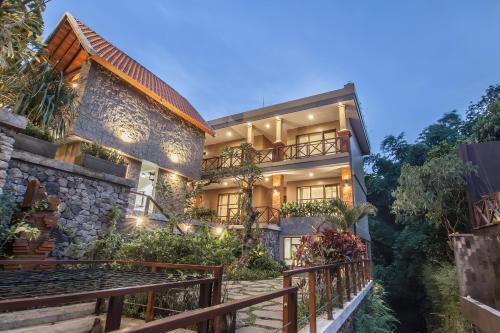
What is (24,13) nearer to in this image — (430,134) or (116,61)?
(116,61)

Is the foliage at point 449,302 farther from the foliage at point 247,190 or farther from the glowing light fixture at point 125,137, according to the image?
the glowing light fixture at point 125,137

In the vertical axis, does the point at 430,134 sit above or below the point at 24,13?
above

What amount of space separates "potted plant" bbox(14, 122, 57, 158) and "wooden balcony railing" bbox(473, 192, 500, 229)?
11.7m

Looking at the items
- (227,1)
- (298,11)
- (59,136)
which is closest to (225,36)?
(227,1)

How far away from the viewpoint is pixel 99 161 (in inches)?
262

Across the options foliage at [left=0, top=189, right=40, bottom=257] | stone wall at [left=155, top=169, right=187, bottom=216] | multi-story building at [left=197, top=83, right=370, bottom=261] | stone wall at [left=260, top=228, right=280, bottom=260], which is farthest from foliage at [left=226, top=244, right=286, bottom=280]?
foliage at [left=0, top=189, right=40, bottom=257]

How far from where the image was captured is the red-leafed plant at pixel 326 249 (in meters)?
6.18

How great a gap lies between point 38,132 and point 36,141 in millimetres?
290

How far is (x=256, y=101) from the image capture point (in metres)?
148

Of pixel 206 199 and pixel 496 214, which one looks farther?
pixel 206 199

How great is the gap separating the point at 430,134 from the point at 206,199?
18.0 meters

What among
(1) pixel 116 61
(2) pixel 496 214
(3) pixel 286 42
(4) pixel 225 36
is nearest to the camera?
(2) pixel 496 214

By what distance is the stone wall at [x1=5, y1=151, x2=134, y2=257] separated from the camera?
518 cm

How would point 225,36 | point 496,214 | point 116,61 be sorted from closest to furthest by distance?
point 496,214 → point 116,61 → point 225,36
